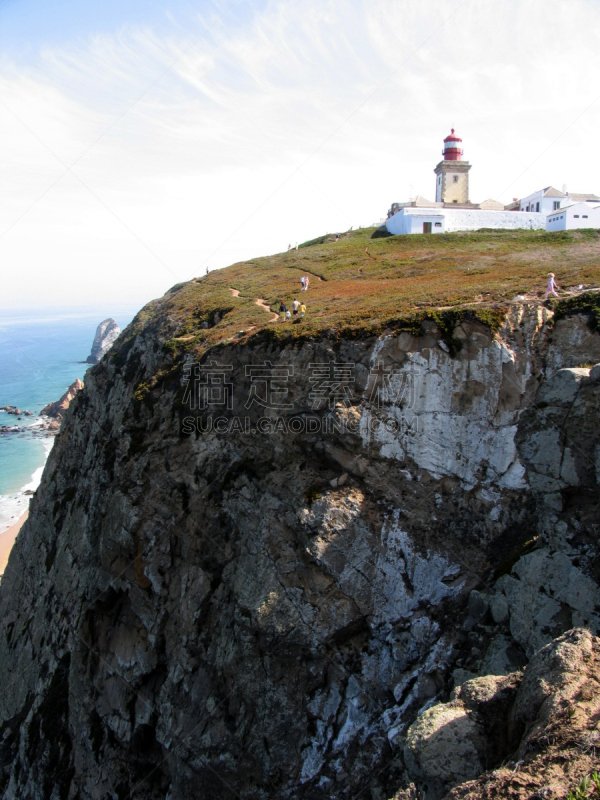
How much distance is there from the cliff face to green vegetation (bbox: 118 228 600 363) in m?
0.88

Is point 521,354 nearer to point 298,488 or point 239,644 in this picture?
point 298,488

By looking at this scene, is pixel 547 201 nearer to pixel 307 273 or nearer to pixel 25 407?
pixel 307 273

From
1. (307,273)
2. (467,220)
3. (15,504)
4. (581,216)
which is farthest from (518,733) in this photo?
(15,504)

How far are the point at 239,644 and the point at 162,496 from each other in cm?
718

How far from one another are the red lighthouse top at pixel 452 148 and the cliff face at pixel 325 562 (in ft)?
155

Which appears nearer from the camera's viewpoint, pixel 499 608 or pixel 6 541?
pixel 499 608

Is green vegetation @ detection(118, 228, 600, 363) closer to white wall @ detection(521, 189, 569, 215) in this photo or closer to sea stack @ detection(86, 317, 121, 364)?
white wall @ detection(521, 189, 569, 215)

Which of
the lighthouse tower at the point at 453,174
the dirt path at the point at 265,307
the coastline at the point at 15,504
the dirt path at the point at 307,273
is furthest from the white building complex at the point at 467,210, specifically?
the coastline at the point at 15,504

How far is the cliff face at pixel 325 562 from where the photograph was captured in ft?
42.6

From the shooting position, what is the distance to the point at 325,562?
16.3m

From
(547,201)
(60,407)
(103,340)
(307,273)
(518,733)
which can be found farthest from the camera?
(103,340)

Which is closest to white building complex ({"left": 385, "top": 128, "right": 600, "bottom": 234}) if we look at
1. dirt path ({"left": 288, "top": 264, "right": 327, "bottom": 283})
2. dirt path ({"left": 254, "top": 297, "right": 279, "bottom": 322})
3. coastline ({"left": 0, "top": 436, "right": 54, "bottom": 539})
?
dirt path ({"left": 288, "top": 264, "right": 327, "bottom": 283})

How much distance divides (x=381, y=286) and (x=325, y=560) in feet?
53.5

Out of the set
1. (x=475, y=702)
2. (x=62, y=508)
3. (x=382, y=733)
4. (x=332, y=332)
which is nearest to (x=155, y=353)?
(x=62, y=508)
